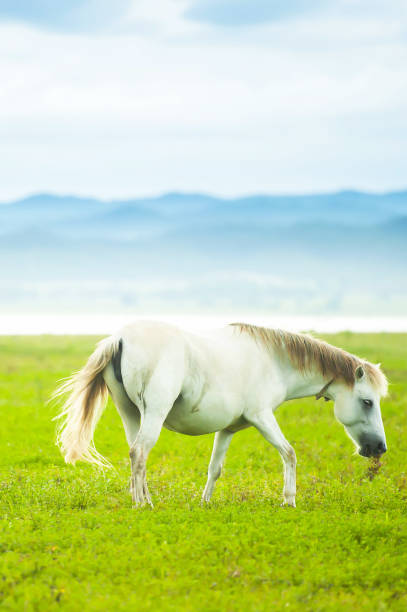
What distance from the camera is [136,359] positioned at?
8.06m

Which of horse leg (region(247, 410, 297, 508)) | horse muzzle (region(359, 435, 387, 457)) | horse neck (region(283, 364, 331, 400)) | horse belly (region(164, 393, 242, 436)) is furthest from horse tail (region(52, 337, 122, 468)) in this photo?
horse muzzle (region(359, 435, 387, 457))

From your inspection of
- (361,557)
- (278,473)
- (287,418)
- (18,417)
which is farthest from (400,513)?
(18,417)

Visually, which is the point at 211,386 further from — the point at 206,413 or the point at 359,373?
the point at 359,373

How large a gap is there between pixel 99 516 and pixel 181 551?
1.34m

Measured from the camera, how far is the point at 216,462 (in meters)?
9.08

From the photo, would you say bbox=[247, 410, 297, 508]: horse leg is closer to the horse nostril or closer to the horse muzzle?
the horse muzzle

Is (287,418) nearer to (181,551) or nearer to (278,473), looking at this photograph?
(278,473)

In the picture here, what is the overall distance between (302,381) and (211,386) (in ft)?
4.83

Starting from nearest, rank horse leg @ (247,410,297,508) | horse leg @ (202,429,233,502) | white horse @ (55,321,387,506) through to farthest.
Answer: white horse @ (55,321,387,506), horse leg @ (247,410,297,508), horse leg @ (202,429,233,502)

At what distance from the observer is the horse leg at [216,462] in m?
9.02

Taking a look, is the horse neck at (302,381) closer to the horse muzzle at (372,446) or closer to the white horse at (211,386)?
the white horse at (211,386)

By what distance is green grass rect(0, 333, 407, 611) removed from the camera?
19.8 ft

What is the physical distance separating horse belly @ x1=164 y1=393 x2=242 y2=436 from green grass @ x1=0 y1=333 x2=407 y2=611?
0.97m

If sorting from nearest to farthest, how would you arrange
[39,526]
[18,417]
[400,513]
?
[39,526], [400,513], [18,417]
